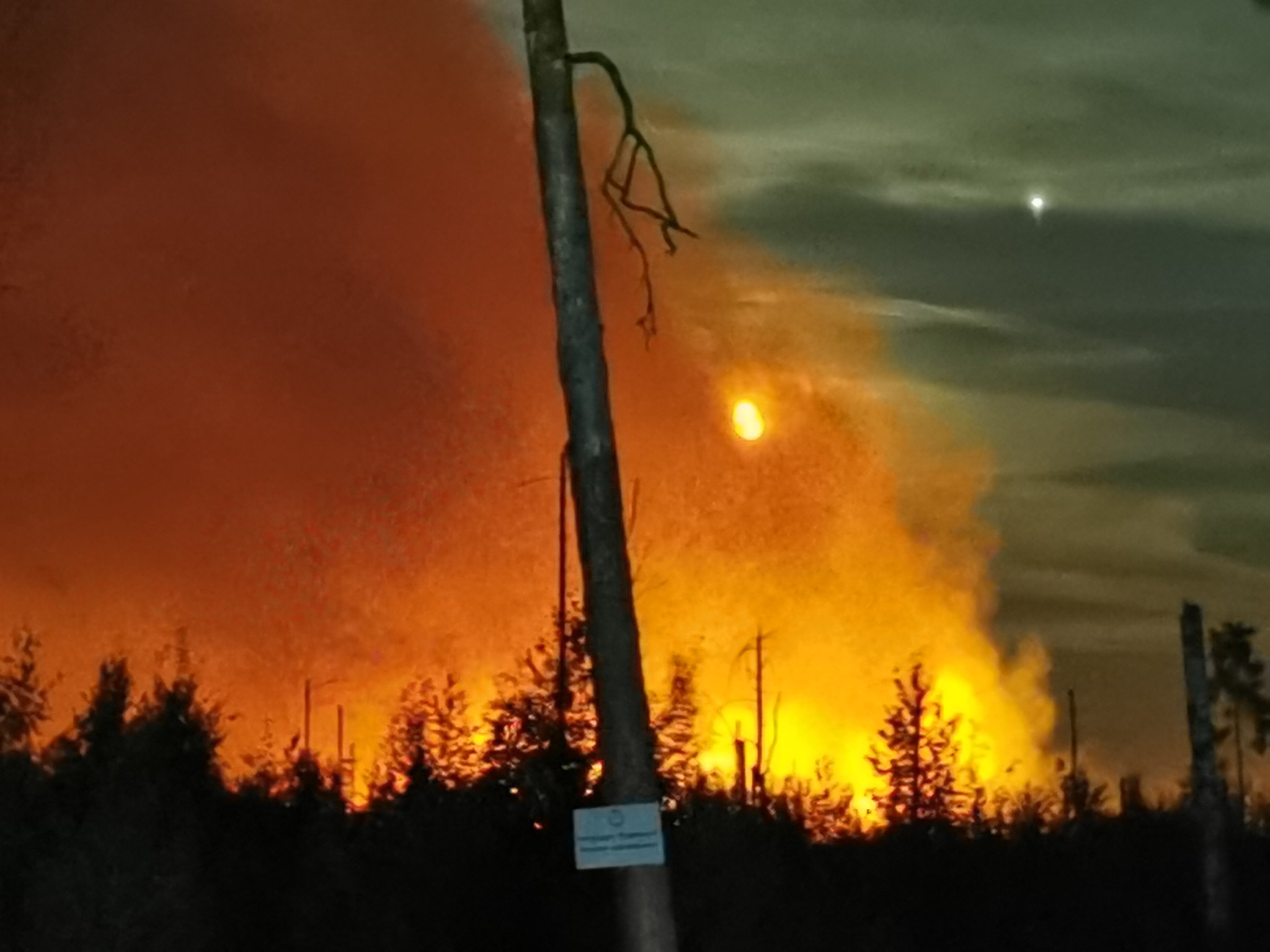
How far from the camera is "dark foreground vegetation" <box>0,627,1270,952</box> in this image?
915 inches

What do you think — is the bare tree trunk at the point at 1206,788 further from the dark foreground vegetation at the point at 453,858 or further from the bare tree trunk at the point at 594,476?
the bare tree trunk at the point at 594,476

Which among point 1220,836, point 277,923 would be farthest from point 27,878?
point 1220,836

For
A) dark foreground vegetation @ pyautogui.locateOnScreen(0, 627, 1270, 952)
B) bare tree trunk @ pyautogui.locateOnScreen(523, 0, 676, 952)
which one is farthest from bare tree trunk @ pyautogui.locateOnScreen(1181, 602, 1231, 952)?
bare tree trunk @ pyautogui.locateOnScreen(523, 0, 676, 952)

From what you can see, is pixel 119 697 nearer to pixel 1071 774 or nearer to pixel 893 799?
pixel 893 799

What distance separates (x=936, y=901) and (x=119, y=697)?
1099cm

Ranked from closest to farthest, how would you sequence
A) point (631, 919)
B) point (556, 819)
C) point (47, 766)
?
1. point (631, 919)
2. point (556, 819)
3. point (47, 766)

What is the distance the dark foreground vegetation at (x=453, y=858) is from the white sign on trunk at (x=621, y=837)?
975 cm

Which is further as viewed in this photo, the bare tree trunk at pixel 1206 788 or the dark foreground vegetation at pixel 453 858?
the bare tree trunk at pixel 1206 788

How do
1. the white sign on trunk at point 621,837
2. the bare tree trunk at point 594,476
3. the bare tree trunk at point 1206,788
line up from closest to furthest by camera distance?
1. the white sign on trunk at point 621,837
2. the bare tree trunk at point 594,476
3. the bare tree trunk at point 1206,788

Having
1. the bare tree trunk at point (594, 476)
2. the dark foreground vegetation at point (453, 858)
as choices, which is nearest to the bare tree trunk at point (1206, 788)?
the dark foreground vegetation at point (453, 858)

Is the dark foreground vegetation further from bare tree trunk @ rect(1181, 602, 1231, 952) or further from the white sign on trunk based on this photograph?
the white sign on trunk

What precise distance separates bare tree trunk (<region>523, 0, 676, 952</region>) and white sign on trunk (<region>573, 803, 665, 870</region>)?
23 cm

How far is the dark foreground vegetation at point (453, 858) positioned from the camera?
23.2 metres

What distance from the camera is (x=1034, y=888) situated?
34438 millimetres
